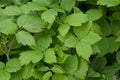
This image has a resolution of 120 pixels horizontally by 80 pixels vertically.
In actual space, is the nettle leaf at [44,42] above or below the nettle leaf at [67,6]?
below

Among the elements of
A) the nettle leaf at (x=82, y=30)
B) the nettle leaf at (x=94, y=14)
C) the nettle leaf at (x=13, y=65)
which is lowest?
the nettle leaf at (x=13, y=65)

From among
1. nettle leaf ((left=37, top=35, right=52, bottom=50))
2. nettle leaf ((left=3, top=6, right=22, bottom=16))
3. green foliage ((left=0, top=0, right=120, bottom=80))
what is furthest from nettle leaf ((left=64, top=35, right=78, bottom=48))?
nettle leaf ((left=3, top=6, right=22, bottom=16))

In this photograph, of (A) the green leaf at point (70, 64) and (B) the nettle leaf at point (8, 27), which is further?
(A) the green leaf at point (70, 64)

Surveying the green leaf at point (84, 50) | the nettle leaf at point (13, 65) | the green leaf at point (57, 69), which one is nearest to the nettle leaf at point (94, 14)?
the green leaf at point (84, 50)

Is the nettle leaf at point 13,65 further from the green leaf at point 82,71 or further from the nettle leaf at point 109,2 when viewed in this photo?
the nettle leaf at point 109,2

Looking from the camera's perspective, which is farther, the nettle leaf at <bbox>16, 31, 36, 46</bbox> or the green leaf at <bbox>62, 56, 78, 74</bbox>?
the green leaf at <bbox>62, 56, 78, 74</bbox>

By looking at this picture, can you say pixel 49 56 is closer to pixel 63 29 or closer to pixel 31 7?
pixel 63 29

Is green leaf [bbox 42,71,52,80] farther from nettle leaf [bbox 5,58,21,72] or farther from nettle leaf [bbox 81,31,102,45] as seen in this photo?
nettle leaf [bbox 81,31,102,45]
